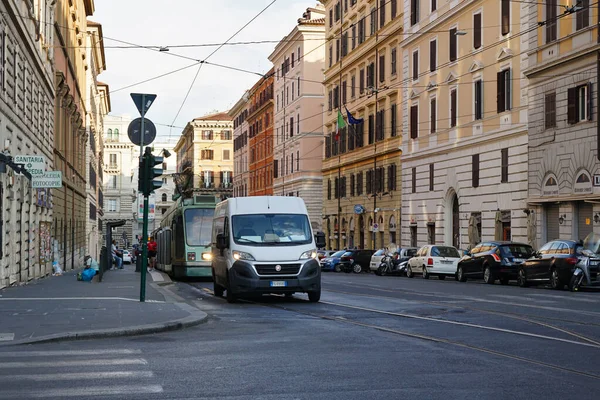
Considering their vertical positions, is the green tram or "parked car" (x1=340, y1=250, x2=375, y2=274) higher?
the green tram

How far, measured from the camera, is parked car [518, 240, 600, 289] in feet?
92.8

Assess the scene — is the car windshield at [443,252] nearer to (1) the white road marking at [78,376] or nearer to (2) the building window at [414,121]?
(2) the building window at [414,121]

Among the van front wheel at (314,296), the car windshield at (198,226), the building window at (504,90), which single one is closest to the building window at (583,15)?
the building window at (504,90)

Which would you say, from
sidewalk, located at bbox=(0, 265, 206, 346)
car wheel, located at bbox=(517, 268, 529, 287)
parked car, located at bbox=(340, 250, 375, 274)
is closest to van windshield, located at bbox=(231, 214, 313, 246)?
sidewalk, located at bbox=(0, 265, 206, 346)

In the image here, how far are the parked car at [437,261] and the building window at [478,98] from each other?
7.87m

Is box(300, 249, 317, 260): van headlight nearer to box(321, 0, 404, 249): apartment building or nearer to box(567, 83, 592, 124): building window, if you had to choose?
box(567, 83, 592, 124): building window

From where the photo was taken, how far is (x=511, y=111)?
43.8 meters

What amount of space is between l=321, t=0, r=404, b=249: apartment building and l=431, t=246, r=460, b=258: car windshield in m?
17.5

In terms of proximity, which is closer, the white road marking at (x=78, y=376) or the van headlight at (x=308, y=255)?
the white road marking at (x=78, y=376)

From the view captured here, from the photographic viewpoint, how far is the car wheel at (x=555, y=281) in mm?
29703

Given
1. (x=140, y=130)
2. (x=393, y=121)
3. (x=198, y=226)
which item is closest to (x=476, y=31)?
(x=393, y=121)

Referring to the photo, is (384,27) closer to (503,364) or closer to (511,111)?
(511,111)

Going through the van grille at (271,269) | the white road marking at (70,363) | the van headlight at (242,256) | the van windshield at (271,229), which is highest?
the van windshield at (271,229)

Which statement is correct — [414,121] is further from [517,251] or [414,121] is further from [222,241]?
[222,241]
